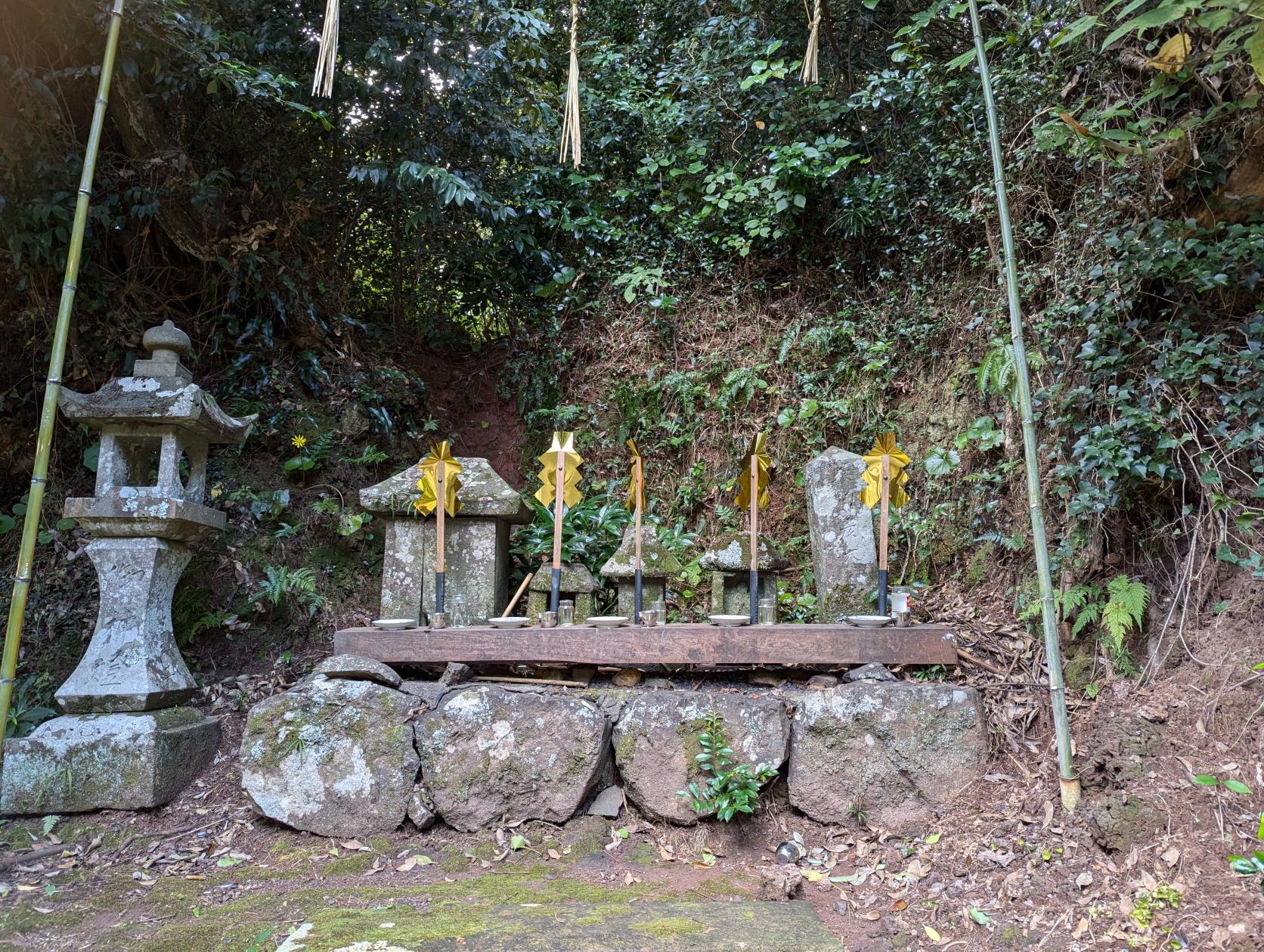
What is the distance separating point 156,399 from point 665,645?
337 cm

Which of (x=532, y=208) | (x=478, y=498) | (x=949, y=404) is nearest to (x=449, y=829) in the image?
(x=478, y=498)

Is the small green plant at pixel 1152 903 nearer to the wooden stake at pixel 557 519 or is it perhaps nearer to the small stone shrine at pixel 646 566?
the small stone shrine at pixel 646 566

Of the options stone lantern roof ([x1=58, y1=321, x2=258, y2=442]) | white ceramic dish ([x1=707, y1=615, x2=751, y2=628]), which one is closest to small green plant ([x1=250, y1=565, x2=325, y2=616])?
stone lantern roof ([x1=58, y1=321, x2=258, y2=442])

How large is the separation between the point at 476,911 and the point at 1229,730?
324 centimetres

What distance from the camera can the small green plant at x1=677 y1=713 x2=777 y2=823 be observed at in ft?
12.8

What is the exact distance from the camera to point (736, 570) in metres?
4.79

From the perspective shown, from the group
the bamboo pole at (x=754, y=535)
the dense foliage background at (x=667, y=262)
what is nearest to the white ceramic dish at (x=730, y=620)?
the bamboo pole at (x=754, y=535)

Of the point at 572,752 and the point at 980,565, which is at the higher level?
the point at 980,565

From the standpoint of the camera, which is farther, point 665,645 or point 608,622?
point 608,622

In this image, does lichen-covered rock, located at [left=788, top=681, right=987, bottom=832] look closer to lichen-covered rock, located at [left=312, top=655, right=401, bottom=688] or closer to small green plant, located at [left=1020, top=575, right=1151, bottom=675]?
small green plant, located at [left=1020, top=575, right=1151, bottom=675]

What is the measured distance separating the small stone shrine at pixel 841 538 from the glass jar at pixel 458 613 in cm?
218

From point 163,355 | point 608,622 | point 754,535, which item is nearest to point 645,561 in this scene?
point 608,622

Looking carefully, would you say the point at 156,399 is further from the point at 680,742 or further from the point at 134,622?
the point at 680,742

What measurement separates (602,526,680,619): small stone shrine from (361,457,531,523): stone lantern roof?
70 centimetres
